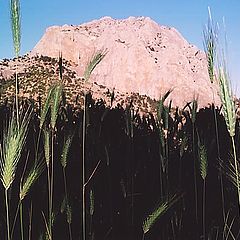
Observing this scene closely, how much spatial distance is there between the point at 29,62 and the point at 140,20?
29121mm

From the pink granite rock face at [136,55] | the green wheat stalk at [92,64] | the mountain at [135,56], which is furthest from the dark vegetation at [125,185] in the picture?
the pink granite rock face at [136,55]

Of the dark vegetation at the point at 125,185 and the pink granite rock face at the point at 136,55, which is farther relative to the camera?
the pink granite rock face at the point at 136,55

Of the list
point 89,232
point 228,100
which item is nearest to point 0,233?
point 89,232

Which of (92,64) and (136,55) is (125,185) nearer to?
(92,64)

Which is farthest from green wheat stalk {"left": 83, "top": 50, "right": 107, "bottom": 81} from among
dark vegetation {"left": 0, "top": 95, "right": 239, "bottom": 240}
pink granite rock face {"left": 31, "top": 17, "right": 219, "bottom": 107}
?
pink granite rock face {"left": 31, "top": 17, "right": 219, "bottom": 107}

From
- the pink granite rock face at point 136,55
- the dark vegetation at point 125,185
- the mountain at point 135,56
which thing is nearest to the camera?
the dark vegetation at point 125,185

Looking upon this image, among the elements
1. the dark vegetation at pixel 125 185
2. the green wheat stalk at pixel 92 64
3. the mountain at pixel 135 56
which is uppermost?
the mountain at pixel 135 56

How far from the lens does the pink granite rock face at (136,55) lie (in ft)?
213

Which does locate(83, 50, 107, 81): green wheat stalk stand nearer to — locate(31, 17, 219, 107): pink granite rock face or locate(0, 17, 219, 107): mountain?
locate(0, 17, 219, 107): mountain

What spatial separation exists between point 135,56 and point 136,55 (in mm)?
305

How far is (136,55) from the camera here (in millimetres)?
67938

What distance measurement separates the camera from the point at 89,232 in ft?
10.1

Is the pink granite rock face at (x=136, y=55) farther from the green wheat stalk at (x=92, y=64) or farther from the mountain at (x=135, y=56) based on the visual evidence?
the green wheat stalk at (x=92, y=64)

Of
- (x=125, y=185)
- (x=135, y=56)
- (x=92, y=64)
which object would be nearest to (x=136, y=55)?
(x=135, y=56)
